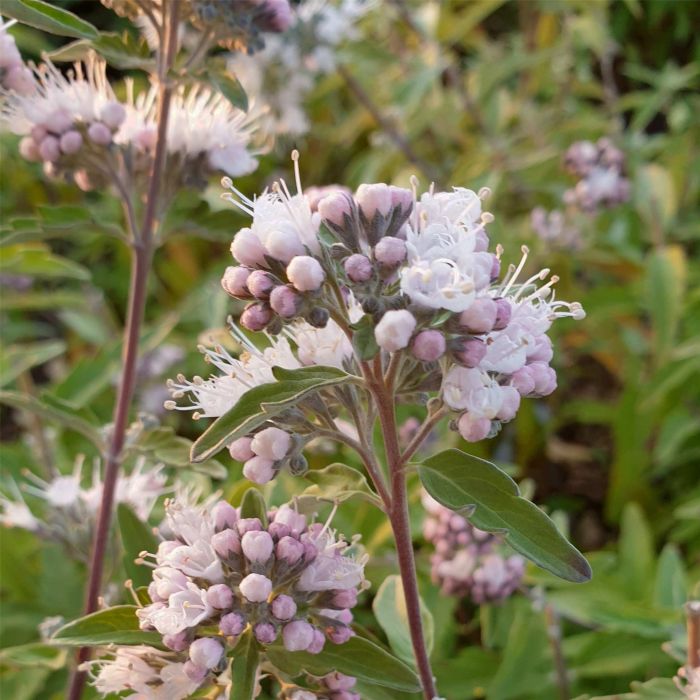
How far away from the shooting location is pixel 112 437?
1.50 meters

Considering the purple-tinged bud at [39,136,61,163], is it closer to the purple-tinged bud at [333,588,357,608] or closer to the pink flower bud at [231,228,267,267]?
the pink flower bud at [231,228,267,267]

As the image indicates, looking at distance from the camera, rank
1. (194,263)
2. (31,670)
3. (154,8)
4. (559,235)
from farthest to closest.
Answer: (194,263) < (559,235) < (31,670) < (154,8)

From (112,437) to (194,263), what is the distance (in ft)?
7.50

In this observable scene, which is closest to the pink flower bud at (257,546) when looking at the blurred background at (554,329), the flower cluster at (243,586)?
the flower cluster at (243,586)

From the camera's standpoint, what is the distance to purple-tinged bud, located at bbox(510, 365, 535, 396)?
3.08 ft

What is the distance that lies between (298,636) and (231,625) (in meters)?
0.07

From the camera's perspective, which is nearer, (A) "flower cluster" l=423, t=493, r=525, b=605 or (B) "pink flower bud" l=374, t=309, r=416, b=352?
(B) "pink flower bud" l=374, t=309, r=416, b=352

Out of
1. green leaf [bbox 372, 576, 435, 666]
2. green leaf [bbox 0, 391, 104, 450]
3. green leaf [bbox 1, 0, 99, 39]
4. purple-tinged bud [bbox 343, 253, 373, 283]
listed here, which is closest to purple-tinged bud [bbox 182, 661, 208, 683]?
green leaf [bbox 372, 576, 435, 666]

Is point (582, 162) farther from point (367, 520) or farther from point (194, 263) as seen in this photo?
point (194, 263)

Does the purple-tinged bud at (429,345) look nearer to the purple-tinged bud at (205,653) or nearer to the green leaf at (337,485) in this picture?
the green leaf at (337,485)

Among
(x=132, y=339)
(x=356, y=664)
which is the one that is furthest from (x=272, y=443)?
(x=132, y=339)

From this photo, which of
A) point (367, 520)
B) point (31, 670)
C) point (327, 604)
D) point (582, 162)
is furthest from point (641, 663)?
point (582, 162)

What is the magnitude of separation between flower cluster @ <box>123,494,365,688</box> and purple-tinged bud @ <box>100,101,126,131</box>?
688mm

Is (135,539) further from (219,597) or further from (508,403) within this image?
(508,403)
